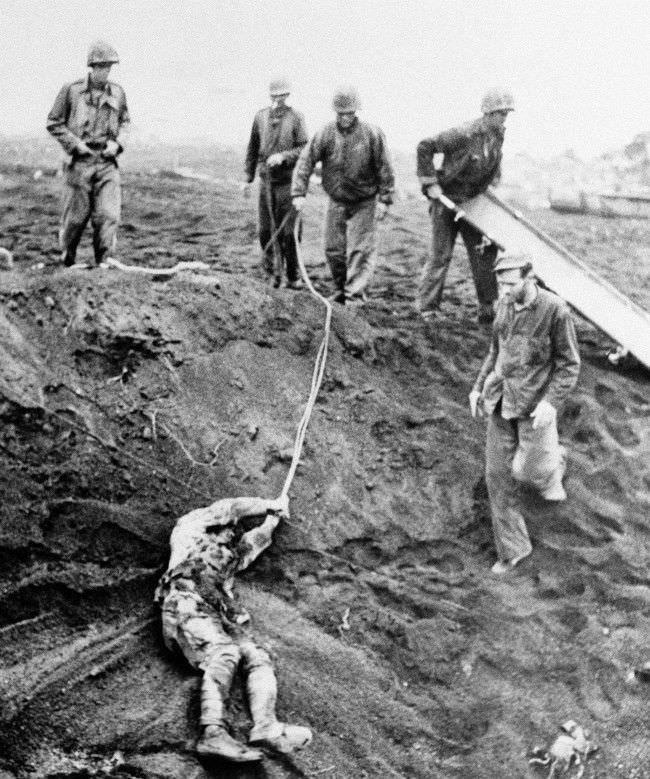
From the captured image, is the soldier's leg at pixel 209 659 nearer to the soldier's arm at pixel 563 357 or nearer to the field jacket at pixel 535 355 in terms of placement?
the field jacket at pixel 535 355

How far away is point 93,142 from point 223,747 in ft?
14.2

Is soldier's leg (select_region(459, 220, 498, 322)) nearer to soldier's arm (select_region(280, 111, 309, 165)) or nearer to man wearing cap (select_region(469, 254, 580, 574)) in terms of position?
soldier's arm (select_region(280, 111, 309, 165))

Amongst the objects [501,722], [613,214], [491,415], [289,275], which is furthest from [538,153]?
[501,722]

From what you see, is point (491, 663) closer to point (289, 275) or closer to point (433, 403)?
point (433, 403)

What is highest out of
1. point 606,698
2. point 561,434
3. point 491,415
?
point 491,415

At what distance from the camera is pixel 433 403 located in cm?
693

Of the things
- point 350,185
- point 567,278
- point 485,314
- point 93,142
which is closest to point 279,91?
point 350,185

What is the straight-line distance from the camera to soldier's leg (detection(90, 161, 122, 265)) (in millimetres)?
7090

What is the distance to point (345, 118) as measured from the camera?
7152 mm

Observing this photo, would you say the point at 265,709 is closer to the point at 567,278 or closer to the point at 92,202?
the point at 92,202

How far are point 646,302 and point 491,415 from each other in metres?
3.73

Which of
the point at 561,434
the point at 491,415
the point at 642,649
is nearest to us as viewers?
the point at 642,649

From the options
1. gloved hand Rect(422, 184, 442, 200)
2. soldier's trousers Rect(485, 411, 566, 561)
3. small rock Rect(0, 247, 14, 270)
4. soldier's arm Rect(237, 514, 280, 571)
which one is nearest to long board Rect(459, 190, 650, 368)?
gloved hand Rect(422, 184, 442, 200)

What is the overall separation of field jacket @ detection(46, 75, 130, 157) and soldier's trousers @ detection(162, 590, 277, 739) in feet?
11.3
